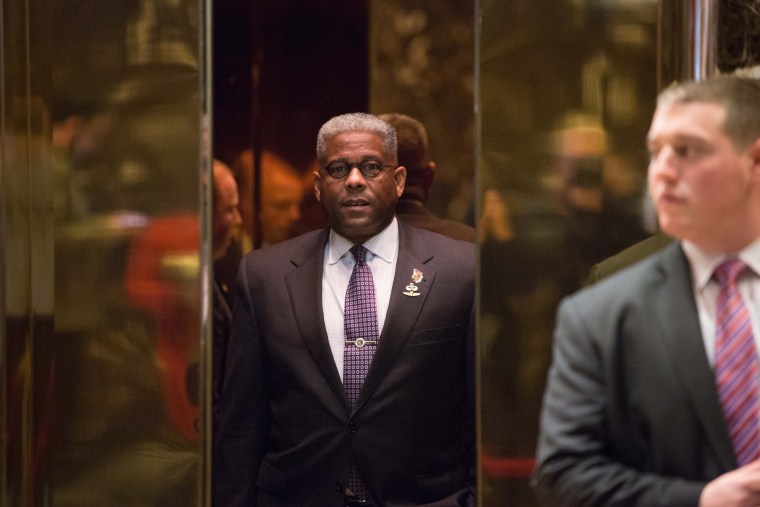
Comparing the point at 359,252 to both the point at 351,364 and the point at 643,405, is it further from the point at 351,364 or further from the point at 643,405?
the point at 643,405

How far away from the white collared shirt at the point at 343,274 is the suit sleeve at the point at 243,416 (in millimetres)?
204

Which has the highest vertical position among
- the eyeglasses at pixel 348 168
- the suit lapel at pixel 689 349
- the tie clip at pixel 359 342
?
the eyeglasses at pixel 348 168

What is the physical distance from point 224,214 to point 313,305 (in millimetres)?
920

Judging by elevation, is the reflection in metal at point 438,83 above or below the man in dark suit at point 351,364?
above

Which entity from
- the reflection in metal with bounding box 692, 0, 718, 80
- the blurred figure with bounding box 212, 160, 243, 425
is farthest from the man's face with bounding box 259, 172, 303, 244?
the reflection in metal with bounding box 692, 0, 718, 80

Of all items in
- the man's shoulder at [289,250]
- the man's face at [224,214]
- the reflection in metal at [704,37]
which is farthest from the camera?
the man's face at [224,214]

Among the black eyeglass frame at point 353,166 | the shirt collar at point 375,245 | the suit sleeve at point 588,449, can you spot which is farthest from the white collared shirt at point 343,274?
the suit sleeve at point 588,449

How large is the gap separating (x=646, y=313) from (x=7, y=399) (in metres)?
1.76

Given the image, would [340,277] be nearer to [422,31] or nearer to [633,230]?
[633,230]

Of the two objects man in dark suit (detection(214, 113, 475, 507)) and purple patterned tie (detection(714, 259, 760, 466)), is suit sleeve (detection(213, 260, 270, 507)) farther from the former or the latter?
purple patterned tie (detection(714, 259, 760, 466))

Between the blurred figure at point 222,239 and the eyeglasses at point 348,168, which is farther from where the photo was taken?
the blurred figure at point 222,239

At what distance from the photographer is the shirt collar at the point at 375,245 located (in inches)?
128

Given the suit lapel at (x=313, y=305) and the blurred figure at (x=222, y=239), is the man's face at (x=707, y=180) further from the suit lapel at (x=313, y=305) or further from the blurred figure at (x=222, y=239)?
the blurred figure at (x=222, y=239)

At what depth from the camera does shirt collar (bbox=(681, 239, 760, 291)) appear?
2160 mm
